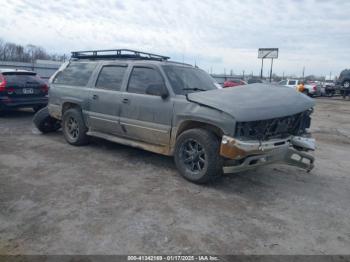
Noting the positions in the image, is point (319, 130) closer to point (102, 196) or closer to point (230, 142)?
point (230, 142)

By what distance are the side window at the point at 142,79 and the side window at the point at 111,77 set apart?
290mm

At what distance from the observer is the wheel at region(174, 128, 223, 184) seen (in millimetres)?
4336

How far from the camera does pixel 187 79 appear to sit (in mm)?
5316

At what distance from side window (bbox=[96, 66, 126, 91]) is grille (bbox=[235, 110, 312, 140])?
101 inches

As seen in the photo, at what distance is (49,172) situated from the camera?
4902 mm

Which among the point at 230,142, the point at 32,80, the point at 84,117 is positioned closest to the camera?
the point at 230,142

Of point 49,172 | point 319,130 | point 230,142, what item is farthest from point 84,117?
point 319,130

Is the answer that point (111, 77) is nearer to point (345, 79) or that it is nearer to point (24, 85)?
point (24, 85)

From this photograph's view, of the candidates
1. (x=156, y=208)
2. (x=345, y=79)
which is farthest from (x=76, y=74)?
(x=345, y=79)

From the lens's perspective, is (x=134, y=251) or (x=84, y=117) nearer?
(x=134, y=251)

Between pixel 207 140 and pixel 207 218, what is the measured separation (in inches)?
46.0

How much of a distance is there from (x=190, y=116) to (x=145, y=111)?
97 cm

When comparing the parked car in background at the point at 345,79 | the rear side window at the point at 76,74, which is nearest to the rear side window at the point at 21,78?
the rear side window at the point at 76,74

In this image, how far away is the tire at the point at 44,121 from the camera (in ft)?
25.1
